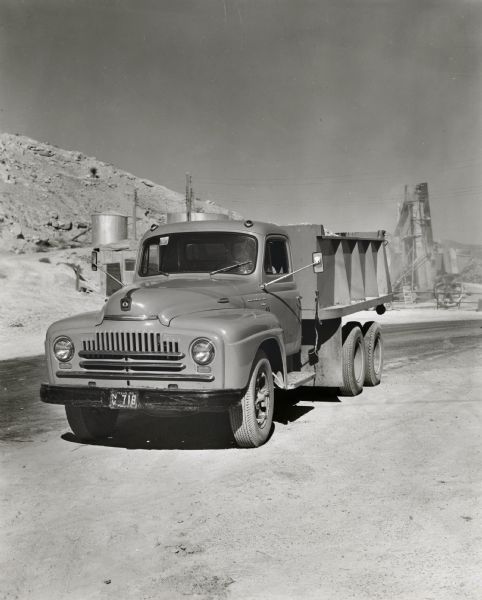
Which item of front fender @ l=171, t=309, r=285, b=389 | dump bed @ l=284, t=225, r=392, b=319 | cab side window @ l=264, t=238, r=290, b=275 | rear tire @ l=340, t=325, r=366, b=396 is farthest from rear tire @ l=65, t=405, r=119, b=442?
rear tire @ l=340, t=325, r=366, b=396

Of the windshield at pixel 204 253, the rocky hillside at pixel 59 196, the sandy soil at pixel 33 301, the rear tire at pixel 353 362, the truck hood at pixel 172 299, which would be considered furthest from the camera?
the rocky hillside at pixel 59 196

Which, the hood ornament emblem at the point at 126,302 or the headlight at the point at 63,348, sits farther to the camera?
the headlight at the point at 63,348

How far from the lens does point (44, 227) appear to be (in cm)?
6056

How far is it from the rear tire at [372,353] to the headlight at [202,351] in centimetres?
477

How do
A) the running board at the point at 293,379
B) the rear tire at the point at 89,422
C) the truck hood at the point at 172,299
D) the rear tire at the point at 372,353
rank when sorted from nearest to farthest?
the truck hood at the point at 172,299 < the rear tire at the point at 89,422 < the running board at the point at 293,379 < the rear tire at the point at 372,353

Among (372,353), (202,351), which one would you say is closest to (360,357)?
(372,353)

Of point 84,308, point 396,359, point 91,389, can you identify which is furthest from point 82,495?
point 84,308

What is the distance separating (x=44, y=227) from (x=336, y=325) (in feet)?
179

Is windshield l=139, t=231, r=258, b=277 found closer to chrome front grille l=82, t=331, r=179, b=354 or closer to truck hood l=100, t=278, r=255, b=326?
truck hood l=100, t=278, r=255, b=326

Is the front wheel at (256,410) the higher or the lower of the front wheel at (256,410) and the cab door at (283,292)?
the lower

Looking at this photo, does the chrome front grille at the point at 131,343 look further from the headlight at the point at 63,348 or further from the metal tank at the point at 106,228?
the metal tank at the point at 106,228

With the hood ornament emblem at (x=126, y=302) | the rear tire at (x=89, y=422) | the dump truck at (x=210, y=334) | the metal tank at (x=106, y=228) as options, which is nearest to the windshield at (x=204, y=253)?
the dump truck at (x=210, y=334)

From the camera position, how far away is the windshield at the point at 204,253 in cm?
780

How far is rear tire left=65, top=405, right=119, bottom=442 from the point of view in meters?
7.20
